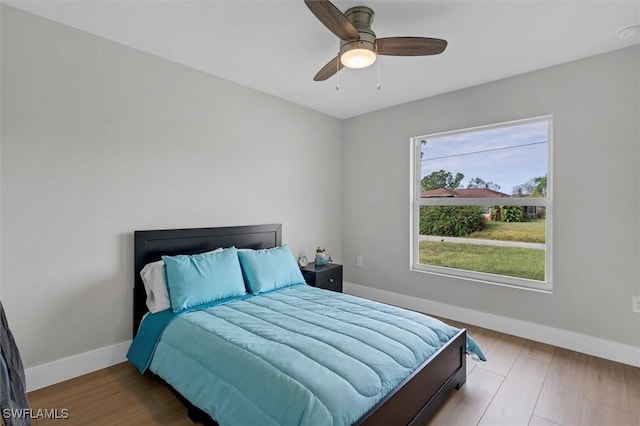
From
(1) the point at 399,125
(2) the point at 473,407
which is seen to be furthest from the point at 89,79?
(2) the point at 473,407

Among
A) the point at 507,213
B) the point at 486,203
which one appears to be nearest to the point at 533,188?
the point at 507,213

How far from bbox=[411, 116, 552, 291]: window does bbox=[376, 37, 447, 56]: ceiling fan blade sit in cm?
157

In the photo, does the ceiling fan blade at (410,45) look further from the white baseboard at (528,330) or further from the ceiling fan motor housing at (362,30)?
the white baseboard at (528,330)

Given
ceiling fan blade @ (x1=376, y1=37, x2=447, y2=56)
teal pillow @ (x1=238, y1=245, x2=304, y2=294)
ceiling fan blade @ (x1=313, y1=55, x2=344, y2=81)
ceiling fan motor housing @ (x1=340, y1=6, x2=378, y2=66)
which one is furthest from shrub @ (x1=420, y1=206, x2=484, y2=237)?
ceiling fan motor housing @ (x1=340, y1=6, x2=378, y2=66)

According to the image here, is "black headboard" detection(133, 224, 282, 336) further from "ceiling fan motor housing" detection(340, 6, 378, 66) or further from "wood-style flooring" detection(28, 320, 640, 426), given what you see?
"ceiling fan motor housing" detection(340, 6, 378, 66)

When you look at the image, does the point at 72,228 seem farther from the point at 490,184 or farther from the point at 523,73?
the point at 523,73

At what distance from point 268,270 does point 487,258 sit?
91.6 inches

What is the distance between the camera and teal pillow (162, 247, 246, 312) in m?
2.28

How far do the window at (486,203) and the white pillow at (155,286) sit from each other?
2750mm

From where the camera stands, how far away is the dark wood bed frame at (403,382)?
1.51 m

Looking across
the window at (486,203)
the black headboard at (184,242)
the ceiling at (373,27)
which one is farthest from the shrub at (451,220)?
the black headboard at (184,242)

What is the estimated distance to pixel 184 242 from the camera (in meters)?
2.77

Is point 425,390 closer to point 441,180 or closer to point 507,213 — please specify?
point 507,213

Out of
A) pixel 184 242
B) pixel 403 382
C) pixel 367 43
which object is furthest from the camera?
pixel 184 242
